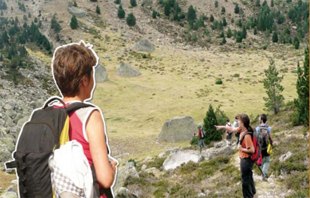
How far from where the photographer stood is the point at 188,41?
8350 cm

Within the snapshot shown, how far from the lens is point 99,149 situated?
7.22ft

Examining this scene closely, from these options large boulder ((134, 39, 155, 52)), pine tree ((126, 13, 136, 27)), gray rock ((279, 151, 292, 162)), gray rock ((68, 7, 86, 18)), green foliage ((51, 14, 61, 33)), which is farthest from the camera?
pine tree ((126, 13, 136, 27))

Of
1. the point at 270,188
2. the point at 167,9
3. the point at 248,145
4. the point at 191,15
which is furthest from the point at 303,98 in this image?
the point at 167,9

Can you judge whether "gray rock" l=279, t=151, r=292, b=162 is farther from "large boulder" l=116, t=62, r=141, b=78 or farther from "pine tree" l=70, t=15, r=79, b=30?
"pine tree" l=70, t=15, r=79, b=30

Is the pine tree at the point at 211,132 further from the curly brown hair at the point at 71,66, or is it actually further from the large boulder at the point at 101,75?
the large boulder at the point at 101,75

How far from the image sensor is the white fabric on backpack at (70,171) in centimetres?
211

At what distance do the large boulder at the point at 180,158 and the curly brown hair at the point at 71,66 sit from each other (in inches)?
A: 606

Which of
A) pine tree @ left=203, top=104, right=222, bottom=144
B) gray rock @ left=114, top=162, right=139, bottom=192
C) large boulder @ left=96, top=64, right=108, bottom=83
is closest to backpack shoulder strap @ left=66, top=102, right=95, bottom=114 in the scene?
gray rock @ left=114, top=162, right=139, bottom=192

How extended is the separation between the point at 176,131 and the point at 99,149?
2648 centimetres

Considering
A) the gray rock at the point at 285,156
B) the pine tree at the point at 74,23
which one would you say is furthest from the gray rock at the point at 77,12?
the gray rock at the point at 285,156

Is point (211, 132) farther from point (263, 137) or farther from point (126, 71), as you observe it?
point (126, 71)

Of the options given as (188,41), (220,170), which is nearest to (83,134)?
(220,170)

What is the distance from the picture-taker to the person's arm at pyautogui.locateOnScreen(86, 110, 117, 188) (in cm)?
220

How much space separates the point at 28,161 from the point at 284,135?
56.7 ft
